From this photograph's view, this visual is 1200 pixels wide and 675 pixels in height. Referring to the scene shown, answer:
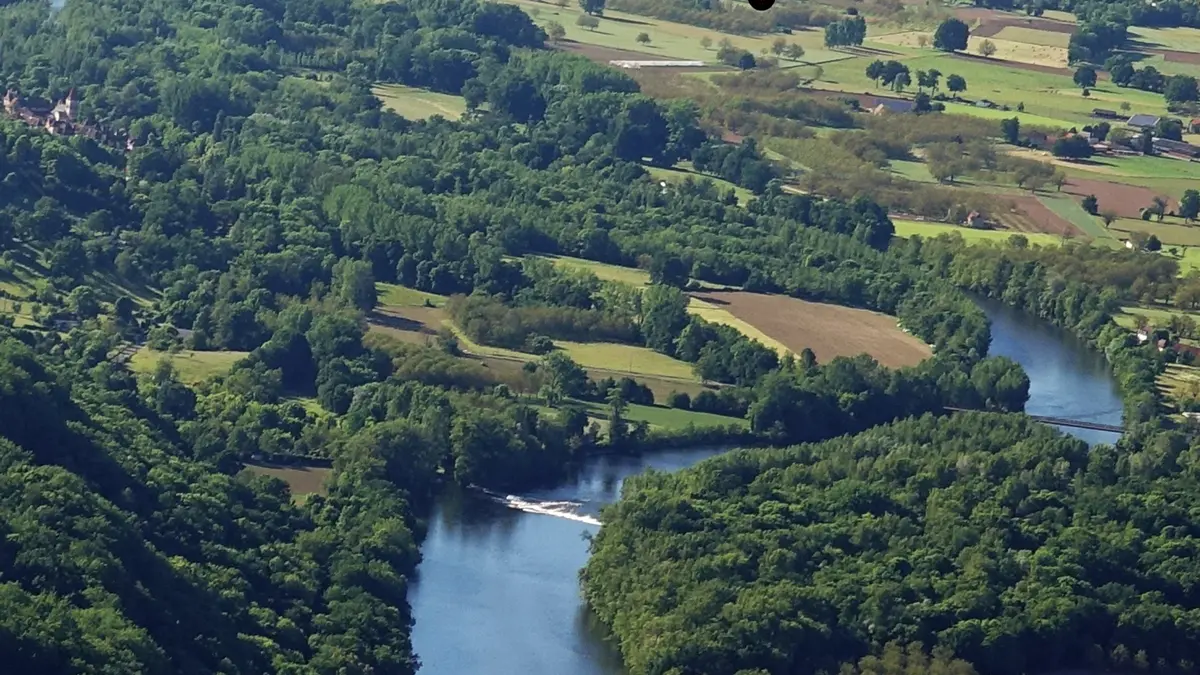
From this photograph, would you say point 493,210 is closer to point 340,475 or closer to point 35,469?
point 340,475

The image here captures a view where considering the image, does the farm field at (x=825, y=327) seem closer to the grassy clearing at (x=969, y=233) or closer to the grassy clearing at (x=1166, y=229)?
the grassy clearing at (x=969, y=233)

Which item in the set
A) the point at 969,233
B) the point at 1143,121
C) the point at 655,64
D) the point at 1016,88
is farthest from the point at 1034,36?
the point at 969,233

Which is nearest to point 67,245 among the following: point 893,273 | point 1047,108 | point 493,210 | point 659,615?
point 493,210

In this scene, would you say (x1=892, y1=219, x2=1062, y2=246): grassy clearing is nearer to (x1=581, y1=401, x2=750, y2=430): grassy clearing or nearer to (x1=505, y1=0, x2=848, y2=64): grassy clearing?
(x1=581, y1=401, x2=750, y2=430): grassy clearing

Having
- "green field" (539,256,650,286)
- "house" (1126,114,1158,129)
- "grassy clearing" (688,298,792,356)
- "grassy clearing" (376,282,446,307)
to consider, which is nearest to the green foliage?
"grassy clearing" (688,298,792,356)

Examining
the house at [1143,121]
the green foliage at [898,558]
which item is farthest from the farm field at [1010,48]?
the green foliage at [898,558]

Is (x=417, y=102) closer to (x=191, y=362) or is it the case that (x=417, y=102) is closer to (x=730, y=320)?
(x=730, y=320)
